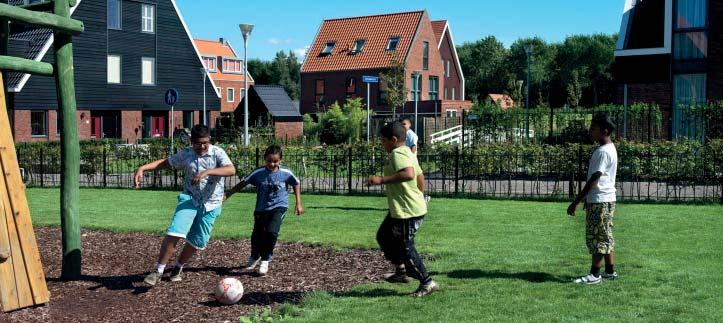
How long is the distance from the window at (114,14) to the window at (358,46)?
21029mm

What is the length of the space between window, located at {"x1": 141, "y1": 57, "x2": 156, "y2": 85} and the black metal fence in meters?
19.0

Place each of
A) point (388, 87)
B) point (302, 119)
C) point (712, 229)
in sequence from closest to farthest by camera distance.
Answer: point (712, 229) < point (388, 87) < point (302, 119)

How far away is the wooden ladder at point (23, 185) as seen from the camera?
276 inches

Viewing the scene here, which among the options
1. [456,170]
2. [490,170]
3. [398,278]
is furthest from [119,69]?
[398,278]

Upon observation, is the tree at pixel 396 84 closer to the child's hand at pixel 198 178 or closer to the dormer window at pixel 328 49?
the dormer window at pixel 328 49

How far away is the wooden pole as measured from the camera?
8.14m

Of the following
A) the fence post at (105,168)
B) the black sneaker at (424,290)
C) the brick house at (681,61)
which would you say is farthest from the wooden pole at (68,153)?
the brick house at (681,61)

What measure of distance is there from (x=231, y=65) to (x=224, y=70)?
1.82 meters

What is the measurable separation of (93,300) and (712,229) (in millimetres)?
9119

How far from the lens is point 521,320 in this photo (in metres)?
6.18

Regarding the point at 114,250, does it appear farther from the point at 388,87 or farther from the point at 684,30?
the point at 388,87

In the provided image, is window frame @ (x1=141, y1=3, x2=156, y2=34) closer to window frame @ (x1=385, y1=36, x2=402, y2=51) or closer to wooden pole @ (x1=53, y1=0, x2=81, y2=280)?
window frame @ (x1=385, y1=36, x2=402, y2=51)

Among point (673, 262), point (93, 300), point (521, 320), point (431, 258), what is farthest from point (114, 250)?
point (673, 262)

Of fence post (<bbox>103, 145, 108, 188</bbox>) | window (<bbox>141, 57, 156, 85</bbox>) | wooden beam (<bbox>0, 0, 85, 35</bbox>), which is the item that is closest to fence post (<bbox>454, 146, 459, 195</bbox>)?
fence post (<bbox>103, 145, 108, 188</bbox>)
